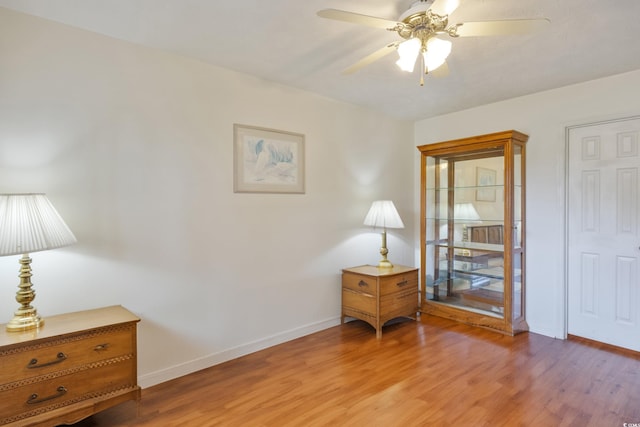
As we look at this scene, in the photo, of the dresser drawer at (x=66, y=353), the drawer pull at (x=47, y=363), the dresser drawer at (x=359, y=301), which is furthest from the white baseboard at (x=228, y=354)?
the drawer pull at (x=47, y=363)

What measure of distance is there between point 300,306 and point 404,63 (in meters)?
2.35

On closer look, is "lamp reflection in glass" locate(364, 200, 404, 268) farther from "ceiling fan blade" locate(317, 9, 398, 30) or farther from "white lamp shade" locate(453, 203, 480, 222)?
"ceiling fan blade" locate(317, 9, 398, 30)

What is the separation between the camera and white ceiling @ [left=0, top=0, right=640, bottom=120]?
76.5 inches

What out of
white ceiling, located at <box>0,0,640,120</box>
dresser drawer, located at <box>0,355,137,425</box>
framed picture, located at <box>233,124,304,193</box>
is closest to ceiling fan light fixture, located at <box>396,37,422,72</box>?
white ceiling, located at <box>0,0,640,120</box>

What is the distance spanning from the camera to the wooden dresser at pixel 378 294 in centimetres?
332

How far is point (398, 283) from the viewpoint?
3.51 metres

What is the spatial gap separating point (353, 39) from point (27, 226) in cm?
219

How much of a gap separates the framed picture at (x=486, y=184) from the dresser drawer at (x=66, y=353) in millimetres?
3414

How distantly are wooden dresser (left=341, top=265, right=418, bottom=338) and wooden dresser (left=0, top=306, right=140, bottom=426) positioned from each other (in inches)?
81.9

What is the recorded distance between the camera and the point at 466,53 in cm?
254

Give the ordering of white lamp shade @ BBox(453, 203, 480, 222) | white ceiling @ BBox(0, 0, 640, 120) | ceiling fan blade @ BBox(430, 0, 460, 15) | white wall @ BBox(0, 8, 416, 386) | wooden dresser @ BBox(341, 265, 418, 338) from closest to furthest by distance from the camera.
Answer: ceiling fan blade @ BBox(430, 0, 460, 15) < white ceiling @ BBox(0, 0, 640, 120) < white wall @ BBox(0, 8, 416, 386) < wooden dresser @ BBox(341, 265, 418, 338) < white lamp shade @ BBox(453, 203, 480, 222)

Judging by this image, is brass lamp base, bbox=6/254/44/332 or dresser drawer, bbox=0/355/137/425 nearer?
dresser drawer, bbox=0/355/137/425

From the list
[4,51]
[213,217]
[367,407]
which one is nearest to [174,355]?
[213,217]

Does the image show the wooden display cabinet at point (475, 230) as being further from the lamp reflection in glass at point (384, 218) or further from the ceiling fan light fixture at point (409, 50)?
the ceiling fan light fixture at point (409, 50)
